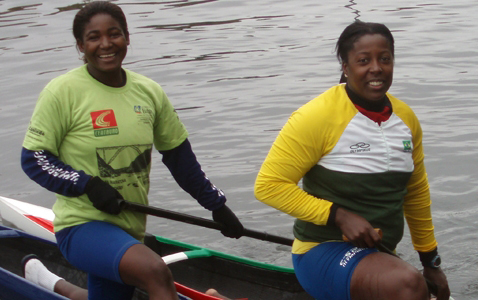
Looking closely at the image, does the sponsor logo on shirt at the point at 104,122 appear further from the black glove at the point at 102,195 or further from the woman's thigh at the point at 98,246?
the woman's thigh at the point at 98,246

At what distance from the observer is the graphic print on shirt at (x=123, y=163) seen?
3.62 meters

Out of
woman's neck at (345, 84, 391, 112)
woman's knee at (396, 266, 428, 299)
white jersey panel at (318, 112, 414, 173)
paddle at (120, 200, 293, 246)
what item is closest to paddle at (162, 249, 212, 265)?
paddle at (120, 200, 293, 246)

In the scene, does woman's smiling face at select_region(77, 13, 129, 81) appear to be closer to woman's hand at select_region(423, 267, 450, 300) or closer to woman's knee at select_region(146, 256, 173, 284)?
woman's knee at select_region(146, 256, 173, 284)

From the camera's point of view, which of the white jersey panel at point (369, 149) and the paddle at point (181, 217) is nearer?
the white jersey panel at point (369, 149)

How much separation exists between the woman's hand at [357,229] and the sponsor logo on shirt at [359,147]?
0.28 meters

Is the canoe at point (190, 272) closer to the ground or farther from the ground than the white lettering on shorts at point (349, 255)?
closer to the ground

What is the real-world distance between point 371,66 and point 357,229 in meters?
0.73

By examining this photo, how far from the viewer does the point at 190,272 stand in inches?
219

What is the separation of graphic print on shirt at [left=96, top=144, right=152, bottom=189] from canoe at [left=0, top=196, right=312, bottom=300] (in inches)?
40.1

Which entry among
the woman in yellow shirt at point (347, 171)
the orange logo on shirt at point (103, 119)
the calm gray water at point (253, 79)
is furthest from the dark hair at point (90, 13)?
the calm gray water at point (253, 79)

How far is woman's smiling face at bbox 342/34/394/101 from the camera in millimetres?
3324

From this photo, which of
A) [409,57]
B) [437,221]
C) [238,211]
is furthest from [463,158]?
[409,57]

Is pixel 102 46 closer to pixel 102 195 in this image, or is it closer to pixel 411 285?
pixel 102 195

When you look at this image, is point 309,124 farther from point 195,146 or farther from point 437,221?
point 195,146
